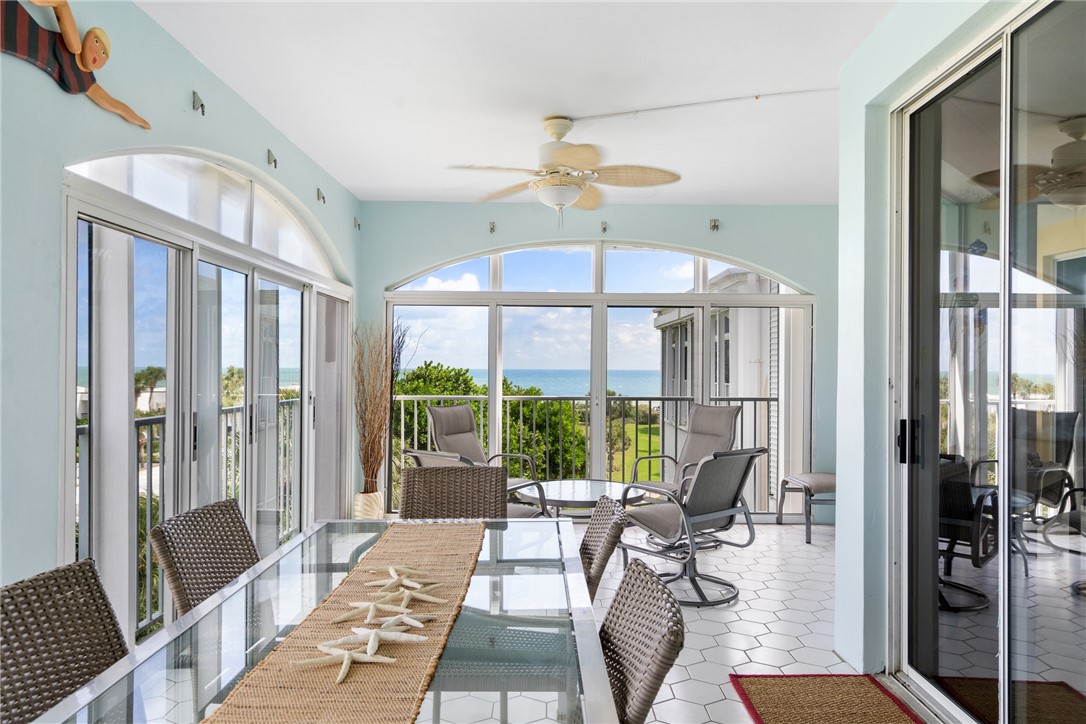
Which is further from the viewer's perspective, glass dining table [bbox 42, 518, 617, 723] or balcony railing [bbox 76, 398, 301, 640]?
balcony railing [bbox 76, 398, 301, 640]

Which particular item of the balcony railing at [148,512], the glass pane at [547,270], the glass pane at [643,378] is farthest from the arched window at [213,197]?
the glass pane at [643,378]

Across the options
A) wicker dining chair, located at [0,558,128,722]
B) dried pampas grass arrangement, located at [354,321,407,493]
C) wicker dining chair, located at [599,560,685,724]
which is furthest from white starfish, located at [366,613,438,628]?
dried pampas grass arrangement, located at [354,321,407,493]

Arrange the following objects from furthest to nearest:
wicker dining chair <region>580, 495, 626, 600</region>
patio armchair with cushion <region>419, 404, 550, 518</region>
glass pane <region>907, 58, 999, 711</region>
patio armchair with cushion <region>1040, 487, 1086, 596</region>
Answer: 1. patio armchair with cushion <region>419, 404, 550, 518</region>
2. glass pane <region>907, 58, 999, 711</region>
3. wicker dining chair <region>580, 495, 626, 600</region>
4. patio armchair with cushion <region>1040, 487, 1086, 596</region>

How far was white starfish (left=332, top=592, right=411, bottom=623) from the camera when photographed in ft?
5.30

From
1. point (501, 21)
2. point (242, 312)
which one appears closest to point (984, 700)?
point (501, 21)

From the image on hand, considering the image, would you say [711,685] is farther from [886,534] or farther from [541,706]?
[541,706]

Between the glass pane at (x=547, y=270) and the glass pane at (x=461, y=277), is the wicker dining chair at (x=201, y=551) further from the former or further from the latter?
the glass pane at (x=547, y=270)

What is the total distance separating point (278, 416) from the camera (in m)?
4.47

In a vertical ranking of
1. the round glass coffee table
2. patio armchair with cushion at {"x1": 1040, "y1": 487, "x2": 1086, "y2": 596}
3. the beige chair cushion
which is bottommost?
the beige chair cushion

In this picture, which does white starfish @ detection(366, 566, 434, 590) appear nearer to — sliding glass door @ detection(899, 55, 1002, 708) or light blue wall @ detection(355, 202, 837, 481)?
sliding glass door @ detection(899, 55, 1002, 708)

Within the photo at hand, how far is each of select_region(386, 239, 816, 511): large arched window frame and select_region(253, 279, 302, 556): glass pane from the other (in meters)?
1.32

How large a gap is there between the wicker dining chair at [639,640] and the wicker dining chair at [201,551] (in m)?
1.17

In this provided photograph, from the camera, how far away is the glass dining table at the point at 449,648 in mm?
1245

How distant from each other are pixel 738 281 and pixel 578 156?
9.78 ft
